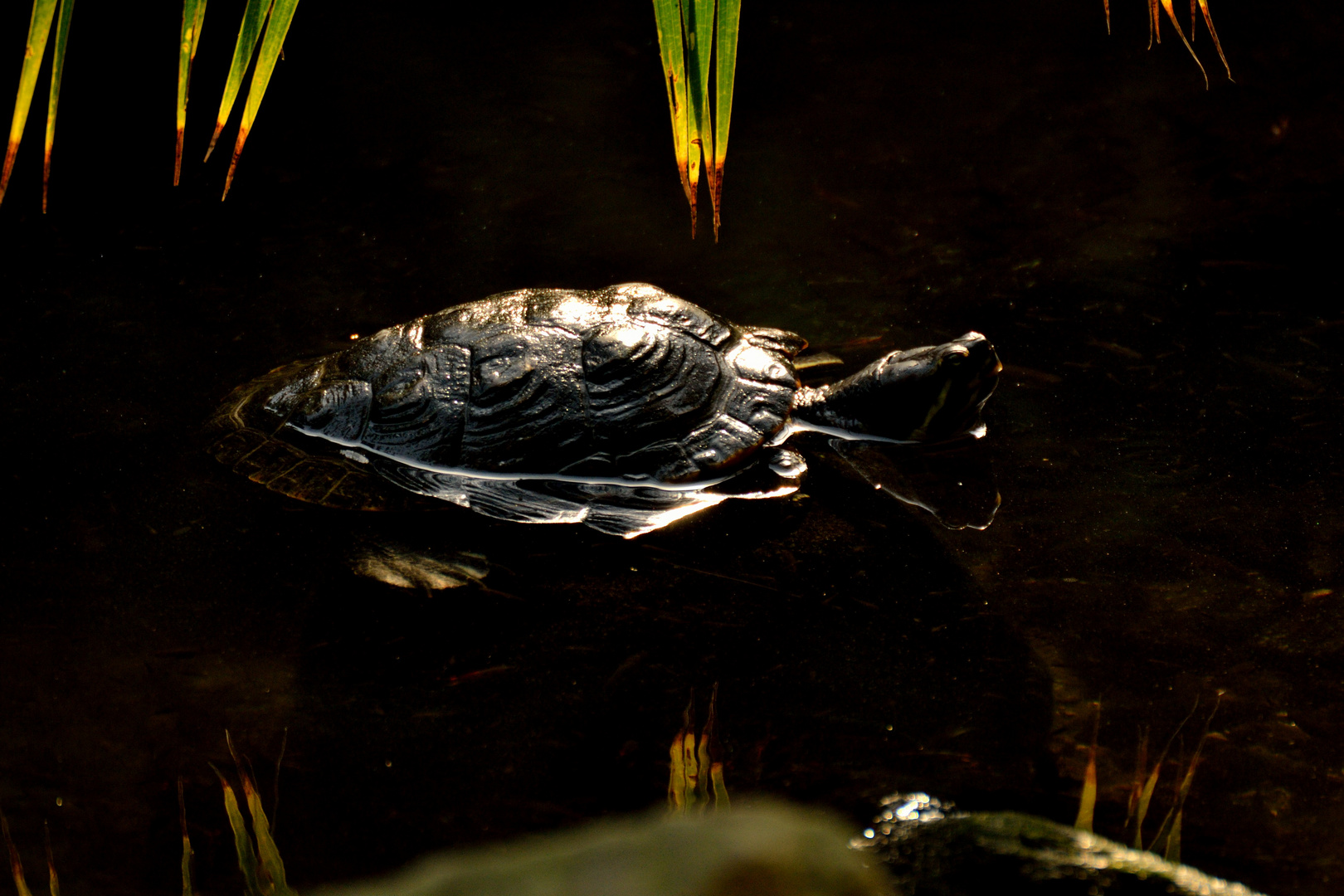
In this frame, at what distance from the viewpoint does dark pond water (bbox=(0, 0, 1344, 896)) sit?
2.12 meters

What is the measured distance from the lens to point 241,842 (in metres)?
1.88

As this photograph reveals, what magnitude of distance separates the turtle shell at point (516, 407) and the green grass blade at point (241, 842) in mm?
1056

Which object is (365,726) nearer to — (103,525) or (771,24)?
(103,525)

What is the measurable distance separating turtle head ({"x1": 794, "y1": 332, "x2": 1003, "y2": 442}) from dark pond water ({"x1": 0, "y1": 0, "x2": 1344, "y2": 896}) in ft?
0.56

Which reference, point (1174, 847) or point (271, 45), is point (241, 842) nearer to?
point (271, 45)

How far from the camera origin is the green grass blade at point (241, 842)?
1.80 metres

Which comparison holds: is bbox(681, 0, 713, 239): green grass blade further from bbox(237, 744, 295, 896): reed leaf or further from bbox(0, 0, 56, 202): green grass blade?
bbox(237, 744, 295, 896): reed leaf

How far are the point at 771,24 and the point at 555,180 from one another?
261cm

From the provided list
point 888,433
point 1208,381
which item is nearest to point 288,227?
point 888,433

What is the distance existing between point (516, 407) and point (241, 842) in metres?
1.53

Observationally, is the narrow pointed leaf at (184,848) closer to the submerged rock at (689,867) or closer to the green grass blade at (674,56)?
the submerged rock at (689,867)

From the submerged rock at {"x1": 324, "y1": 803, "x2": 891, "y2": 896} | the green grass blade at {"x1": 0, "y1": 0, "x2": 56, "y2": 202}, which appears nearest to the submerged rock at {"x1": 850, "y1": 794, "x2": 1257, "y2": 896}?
the submerged rock at {"x1": 324, "y1": 803, "x2": 891, "y2": 896}

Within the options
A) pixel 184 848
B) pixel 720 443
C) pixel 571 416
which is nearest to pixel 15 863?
pixel 184 848

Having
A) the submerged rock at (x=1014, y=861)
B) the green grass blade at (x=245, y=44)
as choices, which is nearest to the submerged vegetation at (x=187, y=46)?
the green grass blade at (x=245, y=44)
